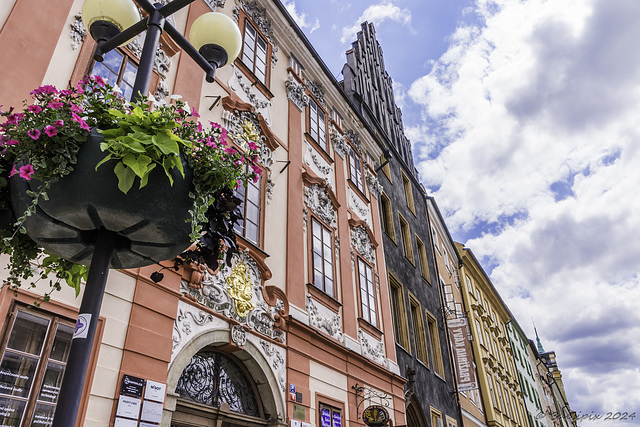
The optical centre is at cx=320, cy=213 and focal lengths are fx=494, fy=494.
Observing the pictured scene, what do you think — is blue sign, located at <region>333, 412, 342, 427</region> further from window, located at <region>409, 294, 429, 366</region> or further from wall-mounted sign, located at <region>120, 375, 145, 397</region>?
window, located at <region>409, 294, 429, 366</region>

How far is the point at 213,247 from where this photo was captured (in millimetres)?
3334

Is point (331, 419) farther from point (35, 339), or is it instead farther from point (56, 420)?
point (56, 420)

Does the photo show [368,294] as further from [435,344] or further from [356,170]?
[435,344]

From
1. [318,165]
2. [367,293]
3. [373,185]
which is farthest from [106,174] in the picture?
[373,185]

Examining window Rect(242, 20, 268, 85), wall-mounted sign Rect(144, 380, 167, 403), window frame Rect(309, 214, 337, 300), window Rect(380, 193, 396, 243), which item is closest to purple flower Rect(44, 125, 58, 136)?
wall-mounted sign Rect(144, 380, 167, 403)

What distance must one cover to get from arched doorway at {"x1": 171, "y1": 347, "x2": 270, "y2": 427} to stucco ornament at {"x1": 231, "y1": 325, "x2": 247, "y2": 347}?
0.36 metres

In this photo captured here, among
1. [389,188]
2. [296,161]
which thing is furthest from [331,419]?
[389,188]

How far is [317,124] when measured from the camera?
13523 millimetres

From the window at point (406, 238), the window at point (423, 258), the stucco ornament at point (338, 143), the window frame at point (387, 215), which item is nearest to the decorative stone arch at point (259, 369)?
the stucco ornament at point (338, 143)

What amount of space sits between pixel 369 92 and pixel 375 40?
244 inches

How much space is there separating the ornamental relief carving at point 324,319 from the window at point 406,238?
7.70 meters

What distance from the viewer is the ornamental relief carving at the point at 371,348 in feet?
38.5

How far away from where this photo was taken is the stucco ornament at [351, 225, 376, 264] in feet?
43.8

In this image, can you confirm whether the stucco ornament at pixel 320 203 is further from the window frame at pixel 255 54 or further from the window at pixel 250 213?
the window frame at pixel 255 54
